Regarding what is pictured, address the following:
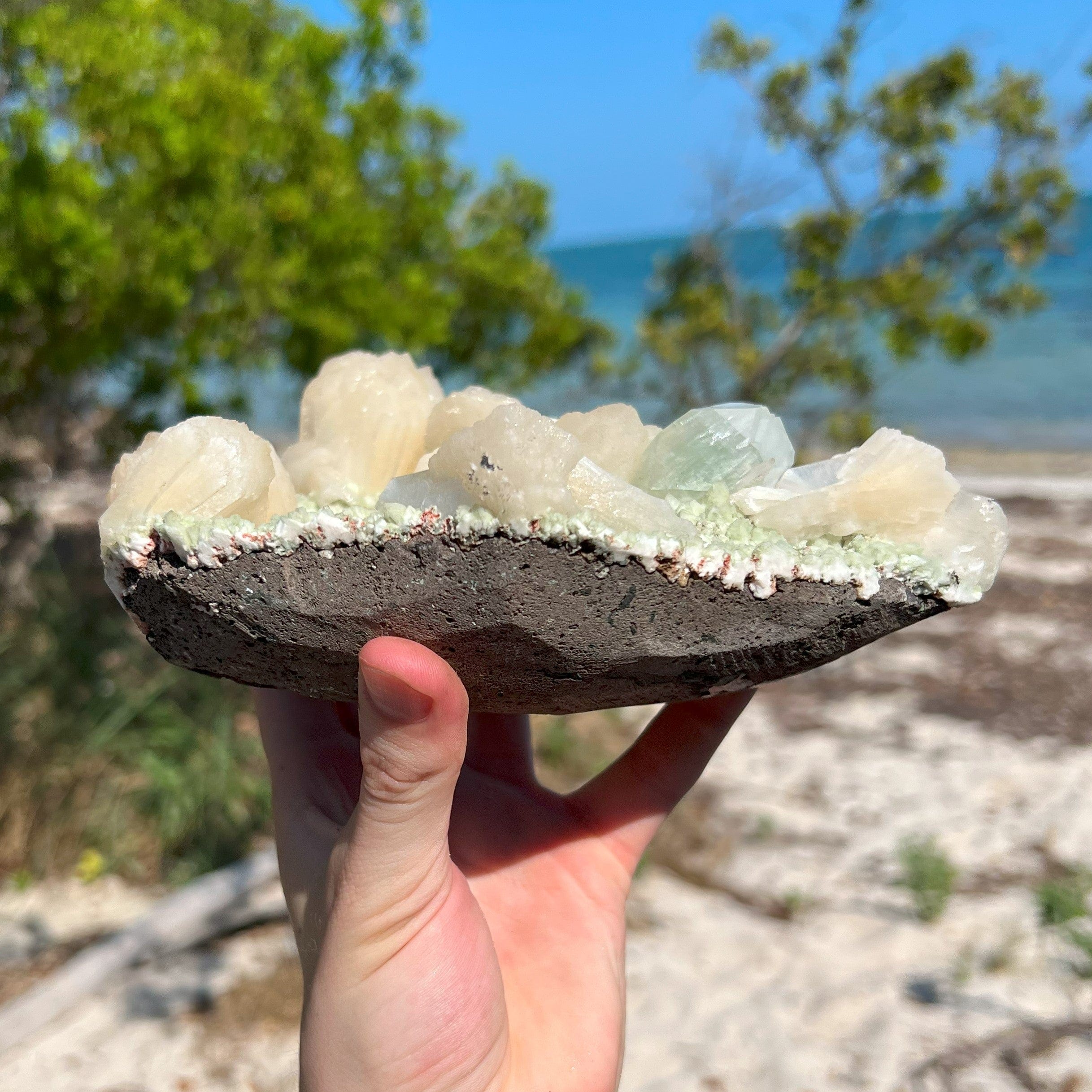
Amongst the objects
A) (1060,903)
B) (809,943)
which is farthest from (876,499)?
(809,943)

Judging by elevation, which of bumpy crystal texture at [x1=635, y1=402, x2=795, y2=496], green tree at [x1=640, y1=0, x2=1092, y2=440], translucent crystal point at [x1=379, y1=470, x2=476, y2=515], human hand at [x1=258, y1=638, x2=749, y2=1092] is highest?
green tree at [x1=640, y1=0, x2=1092, y2=440]

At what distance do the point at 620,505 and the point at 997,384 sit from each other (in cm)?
2397

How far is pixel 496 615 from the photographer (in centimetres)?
144

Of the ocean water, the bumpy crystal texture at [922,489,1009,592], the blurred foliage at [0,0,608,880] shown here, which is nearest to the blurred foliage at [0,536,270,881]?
the blurred foliage at [0,0,608,880]

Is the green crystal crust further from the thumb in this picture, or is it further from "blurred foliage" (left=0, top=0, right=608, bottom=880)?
"blurred foliage" (left=0, top=0, right=608, bottom=880)

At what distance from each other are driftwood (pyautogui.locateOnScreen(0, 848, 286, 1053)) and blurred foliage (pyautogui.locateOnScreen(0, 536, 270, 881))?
0.91ft

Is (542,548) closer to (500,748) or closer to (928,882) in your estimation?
(500,748)

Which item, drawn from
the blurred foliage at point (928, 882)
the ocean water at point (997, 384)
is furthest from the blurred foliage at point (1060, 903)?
the ocean water at point (997, 384)

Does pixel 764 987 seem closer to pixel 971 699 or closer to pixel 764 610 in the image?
pixel 764 610

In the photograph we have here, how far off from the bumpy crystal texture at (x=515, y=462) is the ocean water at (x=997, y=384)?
6676 millimetres

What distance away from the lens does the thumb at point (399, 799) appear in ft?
4.55

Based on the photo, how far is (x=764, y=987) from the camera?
3.45 metres

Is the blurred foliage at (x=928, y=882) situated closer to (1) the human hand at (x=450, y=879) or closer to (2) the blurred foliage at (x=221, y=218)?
(1) the human hand at (x=450, y=879)

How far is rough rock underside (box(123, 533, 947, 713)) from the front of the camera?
4.62 ft
